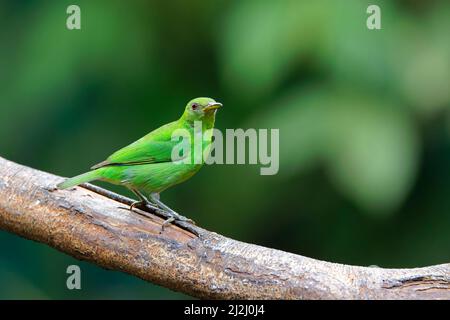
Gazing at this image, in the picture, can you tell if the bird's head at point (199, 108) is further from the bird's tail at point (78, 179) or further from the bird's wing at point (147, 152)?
Answer: the bird's tail at point (78, 179)

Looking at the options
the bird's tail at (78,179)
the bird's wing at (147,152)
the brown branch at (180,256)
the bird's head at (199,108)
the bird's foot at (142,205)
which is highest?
the bird's head at (199,108)

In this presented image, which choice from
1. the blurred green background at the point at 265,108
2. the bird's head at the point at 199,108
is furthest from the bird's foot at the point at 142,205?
the blurred green background at the point at 265,108

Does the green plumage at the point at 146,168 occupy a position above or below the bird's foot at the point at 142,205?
above

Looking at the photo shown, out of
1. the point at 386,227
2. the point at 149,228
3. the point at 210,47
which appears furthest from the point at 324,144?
the point at 149,228

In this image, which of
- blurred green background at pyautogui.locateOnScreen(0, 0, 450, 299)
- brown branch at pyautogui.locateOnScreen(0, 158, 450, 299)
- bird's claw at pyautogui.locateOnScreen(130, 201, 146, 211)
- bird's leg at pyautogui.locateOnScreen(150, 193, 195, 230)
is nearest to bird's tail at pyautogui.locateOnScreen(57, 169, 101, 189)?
brown branch at pyautogui.locateOnScreen(0, 158, 450, 299)

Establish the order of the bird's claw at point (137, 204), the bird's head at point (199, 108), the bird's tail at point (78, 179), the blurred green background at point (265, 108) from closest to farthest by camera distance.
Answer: the bird's tail at point (78, 179) < the bird's claw at point (137, 204) < the bird's head at point (199, 108) < the blurred green background at point (265, 108)

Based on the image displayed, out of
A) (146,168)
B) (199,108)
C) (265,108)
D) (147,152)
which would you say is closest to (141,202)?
(146,168)
